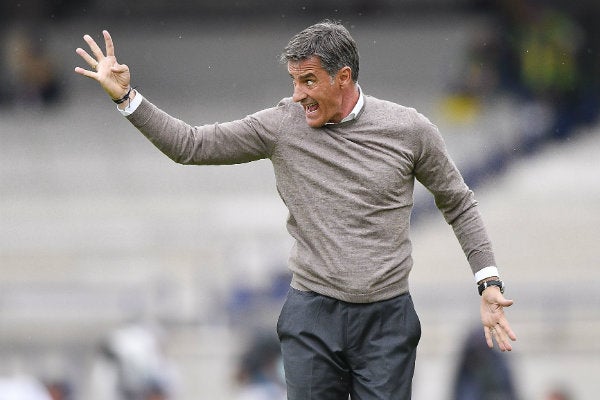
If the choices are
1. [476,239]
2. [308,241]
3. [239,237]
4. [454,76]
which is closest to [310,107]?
[308,241]

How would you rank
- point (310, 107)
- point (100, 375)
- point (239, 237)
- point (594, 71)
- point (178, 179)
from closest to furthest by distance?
point (310, 107) < point (100, 375) < point (239, 237) < point (178, 179) < point (594, 71)

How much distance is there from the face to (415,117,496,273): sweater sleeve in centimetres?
24

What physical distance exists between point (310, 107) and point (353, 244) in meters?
0.37

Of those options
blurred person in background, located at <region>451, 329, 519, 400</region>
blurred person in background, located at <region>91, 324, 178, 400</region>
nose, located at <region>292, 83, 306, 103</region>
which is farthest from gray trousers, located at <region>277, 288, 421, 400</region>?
blurred person in background, located at <region>91, 324, 178, 400</region>

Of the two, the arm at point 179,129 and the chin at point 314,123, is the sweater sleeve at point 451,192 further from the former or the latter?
the arm at point 179,129

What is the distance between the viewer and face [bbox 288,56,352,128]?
2.92 m

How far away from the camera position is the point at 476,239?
10.3 feet

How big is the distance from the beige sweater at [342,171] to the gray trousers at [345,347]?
0.04m

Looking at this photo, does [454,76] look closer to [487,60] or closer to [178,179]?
[487,60]

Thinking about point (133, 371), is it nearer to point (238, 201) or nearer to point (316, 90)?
point (238, 201)

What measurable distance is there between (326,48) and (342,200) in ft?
1.28

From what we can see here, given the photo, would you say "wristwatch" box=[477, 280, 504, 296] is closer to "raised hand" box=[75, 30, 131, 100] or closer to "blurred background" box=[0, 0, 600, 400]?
"raised hand" box=[75, 30, 131, 100]

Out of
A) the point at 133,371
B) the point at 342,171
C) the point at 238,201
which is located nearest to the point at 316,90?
the point at 342,171

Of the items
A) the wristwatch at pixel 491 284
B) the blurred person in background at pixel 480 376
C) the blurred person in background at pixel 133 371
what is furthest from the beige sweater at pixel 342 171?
the blurred person in background at pixel 133 371
